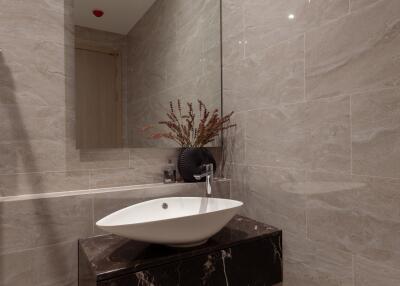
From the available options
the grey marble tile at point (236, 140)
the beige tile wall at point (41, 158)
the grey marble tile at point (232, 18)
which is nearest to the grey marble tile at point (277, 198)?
the grey marble tile at point (236, 140)

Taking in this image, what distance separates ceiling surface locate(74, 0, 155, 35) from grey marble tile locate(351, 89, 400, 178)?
115 cm

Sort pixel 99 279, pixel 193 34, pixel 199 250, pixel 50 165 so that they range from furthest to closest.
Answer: pixel 193 34
pixel 50 165
pixel 199 250
pixel 99 279

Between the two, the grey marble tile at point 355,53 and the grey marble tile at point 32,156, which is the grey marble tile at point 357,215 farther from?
Result: the grey marble tile at point 32,156

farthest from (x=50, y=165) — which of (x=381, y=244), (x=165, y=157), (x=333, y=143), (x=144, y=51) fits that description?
(x=381, y=244)

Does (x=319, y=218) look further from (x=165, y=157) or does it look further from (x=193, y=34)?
(x=193, y=34)

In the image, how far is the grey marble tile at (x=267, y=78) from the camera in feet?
3.97

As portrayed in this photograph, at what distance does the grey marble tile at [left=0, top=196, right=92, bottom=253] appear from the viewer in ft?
3.41

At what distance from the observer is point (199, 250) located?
103 cm

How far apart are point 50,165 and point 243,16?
1286mm

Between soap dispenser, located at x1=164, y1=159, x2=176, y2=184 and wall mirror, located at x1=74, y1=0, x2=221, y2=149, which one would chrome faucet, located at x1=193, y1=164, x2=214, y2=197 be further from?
wall mirror, located at x1=74, y1=0, x2=221, y2=149

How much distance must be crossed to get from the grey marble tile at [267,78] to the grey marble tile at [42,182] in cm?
94

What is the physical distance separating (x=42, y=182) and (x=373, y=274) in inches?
54.5

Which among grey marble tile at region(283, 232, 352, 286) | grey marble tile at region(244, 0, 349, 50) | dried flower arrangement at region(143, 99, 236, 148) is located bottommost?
grey marble tile at region(283, 232, 352, 286)

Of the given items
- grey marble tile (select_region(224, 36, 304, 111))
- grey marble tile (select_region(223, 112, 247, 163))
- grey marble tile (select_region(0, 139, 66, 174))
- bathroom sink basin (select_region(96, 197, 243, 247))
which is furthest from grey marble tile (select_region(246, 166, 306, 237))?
grey marble tile (select_region(0, 139, 66, 174))
